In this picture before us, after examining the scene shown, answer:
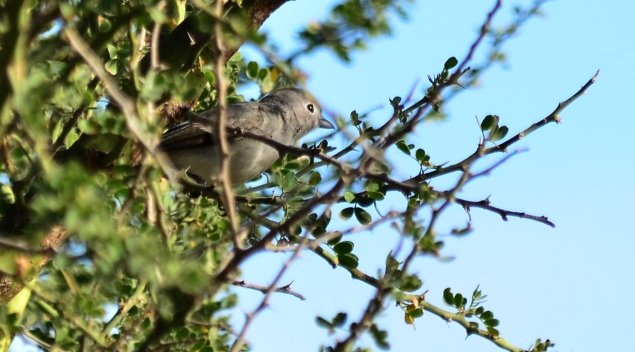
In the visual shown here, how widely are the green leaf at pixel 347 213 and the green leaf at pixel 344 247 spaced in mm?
187

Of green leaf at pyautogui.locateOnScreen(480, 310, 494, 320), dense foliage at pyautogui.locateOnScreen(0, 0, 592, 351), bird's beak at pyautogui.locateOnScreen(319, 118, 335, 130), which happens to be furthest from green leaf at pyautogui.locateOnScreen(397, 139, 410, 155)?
bird's beak at pyautogui.locateOnScreen(319, 118, 335, 130)

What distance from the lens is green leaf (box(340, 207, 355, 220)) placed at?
13.1ft

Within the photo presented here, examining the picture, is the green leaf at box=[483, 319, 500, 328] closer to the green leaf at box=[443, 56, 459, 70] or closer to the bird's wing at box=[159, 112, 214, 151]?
the green leaf at box=[443, 56, 459, 70]

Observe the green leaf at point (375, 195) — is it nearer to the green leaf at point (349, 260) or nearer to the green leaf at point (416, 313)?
the green leaf at point (349, 260)

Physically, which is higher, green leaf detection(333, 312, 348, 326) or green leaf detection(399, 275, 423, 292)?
green leaf detection(399, 275, 423, 292)

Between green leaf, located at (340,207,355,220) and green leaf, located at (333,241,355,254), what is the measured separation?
0.61 ft

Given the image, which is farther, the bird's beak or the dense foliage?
the bird's beak

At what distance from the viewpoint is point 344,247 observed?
3842mm

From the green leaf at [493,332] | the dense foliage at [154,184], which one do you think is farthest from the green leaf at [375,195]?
the green leaf at [493,332]

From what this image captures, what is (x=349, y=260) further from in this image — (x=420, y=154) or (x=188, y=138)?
(x=188, y=138)

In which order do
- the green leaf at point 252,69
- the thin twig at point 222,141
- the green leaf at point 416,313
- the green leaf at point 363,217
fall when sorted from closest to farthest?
the thin twig at point 222,141
the green leaf at point 416,313
the green leaf at point 363,217
the green leaf at point 252,69

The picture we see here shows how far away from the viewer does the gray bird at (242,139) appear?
5.35m

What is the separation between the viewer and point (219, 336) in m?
4.01

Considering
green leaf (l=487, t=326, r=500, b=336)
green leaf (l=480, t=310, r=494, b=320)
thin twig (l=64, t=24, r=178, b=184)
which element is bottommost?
thin twig (l=64, t=24, r=178, b=184)
